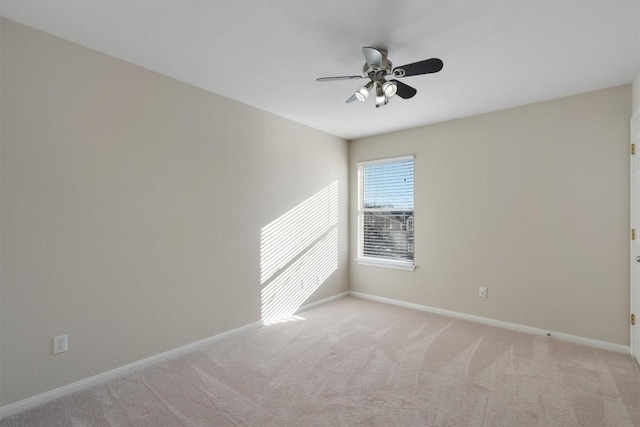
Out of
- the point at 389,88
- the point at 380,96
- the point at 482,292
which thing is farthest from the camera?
the point at 482,292

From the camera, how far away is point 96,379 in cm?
237

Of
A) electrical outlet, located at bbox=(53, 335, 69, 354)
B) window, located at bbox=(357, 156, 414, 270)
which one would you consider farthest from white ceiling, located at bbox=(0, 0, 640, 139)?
electrical outlet, located at bbox=(53, 335, 69, 354)

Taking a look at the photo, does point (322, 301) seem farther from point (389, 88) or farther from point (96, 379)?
point (389, 88)

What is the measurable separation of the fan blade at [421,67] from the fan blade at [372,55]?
5.3 inches

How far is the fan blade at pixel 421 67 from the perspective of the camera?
2.04 meters

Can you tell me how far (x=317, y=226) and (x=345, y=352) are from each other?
74.5 inches

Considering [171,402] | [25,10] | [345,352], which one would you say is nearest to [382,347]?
[345,352]

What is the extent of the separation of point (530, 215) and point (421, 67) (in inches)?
90.6

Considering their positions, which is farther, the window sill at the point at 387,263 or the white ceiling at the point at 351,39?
the window sill at the point at 387,263

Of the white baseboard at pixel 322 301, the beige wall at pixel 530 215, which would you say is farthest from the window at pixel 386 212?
the white baseboard at pixel 322 301

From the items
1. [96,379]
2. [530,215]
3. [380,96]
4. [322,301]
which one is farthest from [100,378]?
[530,215]

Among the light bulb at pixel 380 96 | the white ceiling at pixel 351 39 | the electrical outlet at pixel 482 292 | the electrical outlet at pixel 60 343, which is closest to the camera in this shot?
the white ceiling at pixel 351 39

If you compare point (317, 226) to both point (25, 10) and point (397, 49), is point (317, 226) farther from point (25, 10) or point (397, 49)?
point (25, 10)

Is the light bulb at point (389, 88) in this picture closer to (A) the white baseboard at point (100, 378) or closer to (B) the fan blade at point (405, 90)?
(B) the fan blade at point (405, 90)
